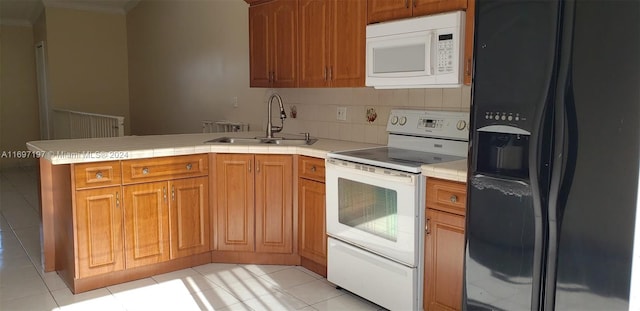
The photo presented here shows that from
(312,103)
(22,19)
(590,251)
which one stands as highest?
(22,19)

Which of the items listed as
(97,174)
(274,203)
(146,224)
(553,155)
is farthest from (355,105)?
(553,155)

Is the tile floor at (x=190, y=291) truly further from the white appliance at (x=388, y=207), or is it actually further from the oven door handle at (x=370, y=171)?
the oven door handle at (x=370, y=171)

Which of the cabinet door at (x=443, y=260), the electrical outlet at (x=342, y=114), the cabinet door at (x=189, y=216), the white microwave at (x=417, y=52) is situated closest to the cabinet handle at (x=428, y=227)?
the cabinet door at (x=443, y=260)

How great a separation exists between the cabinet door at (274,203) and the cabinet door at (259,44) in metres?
0.87

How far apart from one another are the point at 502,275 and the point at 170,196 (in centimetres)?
218

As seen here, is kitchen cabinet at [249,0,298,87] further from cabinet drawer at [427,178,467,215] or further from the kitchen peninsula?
cabinet drawer at [427,178,467,215]

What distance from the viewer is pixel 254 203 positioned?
140 inches

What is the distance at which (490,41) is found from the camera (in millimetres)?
1909

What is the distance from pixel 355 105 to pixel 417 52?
1.00 metres

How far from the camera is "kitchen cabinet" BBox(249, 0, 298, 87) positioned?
12.4ft

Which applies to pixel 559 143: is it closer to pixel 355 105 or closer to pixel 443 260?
pixel 443 260

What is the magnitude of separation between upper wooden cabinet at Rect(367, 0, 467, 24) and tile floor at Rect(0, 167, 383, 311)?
1680 mm

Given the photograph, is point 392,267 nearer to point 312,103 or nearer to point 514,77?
point 514,77

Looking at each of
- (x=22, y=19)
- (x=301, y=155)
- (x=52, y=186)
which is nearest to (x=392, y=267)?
(x=301, y=155)
